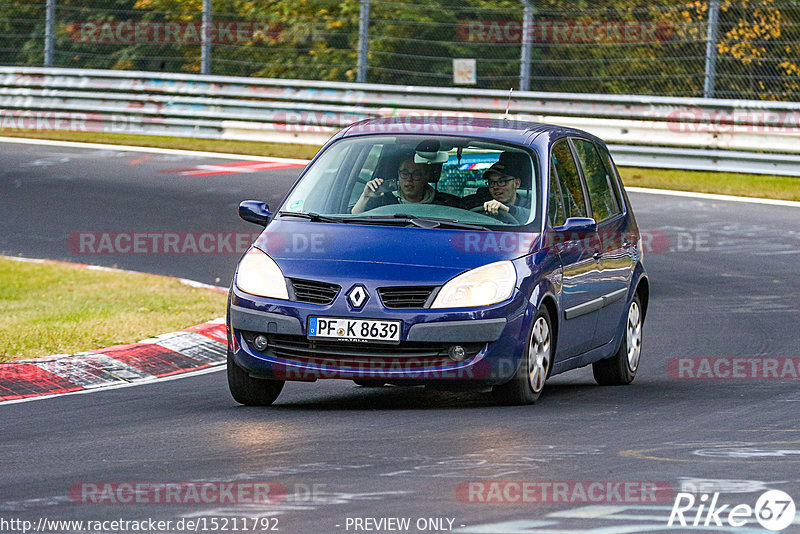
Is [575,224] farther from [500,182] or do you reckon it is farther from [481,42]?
[481,42]

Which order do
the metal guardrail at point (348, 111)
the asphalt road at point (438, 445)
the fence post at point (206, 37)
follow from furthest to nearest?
the fence post at point (206, 37), the metal guardrail at point (348, 111), the asphalt road at point (438, 445)

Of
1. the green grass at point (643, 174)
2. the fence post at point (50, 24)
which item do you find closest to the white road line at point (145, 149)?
the green grass at point (643, 174)

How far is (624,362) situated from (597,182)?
116cm

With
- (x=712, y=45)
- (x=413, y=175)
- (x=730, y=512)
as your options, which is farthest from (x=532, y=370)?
(x=712, y=45)

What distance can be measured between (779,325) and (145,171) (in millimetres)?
11389

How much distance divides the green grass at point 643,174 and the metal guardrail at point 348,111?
0.16 m

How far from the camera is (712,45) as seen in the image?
20.9m

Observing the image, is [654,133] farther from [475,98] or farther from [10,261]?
[10,261]

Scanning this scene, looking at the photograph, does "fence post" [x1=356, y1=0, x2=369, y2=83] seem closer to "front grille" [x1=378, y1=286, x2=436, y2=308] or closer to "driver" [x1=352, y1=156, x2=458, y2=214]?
"driver" [x1=352, y1=156, x2=458, y2=214]

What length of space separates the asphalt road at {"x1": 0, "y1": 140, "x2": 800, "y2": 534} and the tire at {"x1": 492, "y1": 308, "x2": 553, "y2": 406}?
0.09 m

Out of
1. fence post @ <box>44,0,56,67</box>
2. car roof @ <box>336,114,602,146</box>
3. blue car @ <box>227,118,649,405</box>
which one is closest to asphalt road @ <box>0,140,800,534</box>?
blue car @ <box>227,118,649,405</box>

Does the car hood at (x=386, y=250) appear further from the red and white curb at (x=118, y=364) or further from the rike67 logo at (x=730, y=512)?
the rike67 logo at (x=730, y=512)

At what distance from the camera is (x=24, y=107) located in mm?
26328

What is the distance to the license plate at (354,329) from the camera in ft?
25.9
